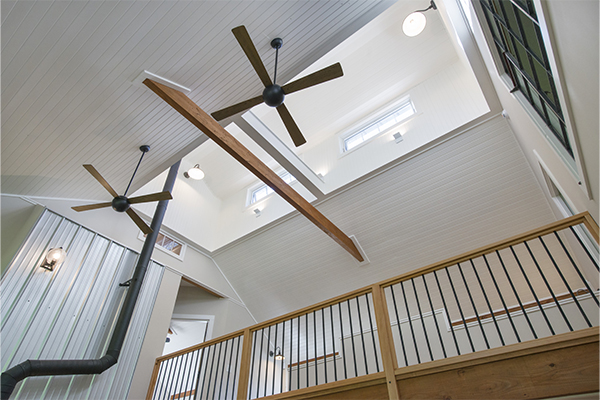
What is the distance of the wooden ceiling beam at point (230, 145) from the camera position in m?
3.82

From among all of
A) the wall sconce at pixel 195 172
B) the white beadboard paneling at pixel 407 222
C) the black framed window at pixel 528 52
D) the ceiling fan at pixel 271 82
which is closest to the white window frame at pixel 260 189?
the white beadboard paneling at pixel 407 222

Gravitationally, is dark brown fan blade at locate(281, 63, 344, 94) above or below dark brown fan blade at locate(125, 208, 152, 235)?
above

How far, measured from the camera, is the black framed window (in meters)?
2.28

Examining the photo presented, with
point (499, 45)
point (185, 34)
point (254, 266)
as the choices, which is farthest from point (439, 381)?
point (254, 266)

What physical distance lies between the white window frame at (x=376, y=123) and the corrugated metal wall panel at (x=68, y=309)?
5171 mm

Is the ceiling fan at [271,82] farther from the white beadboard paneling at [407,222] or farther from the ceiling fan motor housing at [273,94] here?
the white beadboard paneling at [407,222]

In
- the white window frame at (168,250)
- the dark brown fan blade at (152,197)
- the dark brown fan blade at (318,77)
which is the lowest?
the dark brown fan blade at (152,197)

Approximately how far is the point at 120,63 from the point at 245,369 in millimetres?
3972

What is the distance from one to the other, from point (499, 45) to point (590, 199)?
1.86 meters

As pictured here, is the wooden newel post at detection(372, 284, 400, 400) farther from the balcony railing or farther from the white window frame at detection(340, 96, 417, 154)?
the white window frame at detection(340, 96, 417, 154)

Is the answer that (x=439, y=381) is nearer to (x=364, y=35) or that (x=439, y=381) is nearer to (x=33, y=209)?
(x=33, y=209)

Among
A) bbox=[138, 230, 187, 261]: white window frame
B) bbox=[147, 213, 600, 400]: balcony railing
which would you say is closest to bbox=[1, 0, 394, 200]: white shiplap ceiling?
bbox=[138, 230, 187, 261]: white window frame

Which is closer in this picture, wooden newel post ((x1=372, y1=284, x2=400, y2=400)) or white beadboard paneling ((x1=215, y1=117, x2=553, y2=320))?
wooden newel post ((x1=372, y1=284, x2=400, y2=400))

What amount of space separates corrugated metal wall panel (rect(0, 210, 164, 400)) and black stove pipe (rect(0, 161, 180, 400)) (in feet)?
1.04
